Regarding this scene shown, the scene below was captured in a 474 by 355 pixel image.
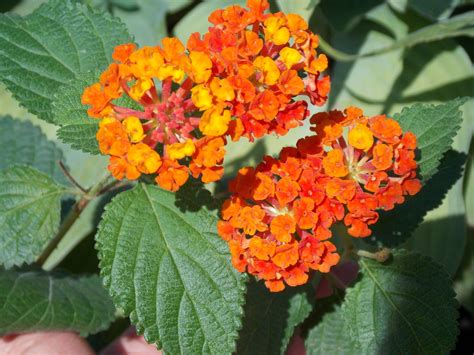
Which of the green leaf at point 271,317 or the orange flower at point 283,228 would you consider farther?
the green leaf at point 271,317

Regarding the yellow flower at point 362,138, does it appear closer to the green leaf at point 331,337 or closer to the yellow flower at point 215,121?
the yellow flower at point 215,121

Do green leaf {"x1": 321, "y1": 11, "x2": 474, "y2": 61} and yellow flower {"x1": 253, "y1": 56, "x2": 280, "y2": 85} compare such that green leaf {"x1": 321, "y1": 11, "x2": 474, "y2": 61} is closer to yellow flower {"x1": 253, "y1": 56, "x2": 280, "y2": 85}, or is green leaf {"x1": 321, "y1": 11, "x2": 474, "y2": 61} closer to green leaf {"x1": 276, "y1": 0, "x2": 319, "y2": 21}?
green leaf {"x1": 276, "y1": 0, "x2": 319, "y2": 21}

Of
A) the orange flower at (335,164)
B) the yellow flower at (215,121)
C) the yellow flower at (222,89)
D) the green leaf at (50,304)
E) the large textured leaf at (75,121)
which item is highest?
the yellow flower at (222,89)

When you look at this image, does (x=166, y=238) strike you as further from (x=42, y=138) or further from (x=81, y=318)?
(x=42, y=138)

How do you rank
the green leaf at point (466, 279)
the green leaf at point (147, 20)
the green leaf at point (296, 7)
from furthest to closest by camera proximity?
the green leaf at point (147, 20) → the green leaf at point (466, 279) → the green leaf at point (296, 7)

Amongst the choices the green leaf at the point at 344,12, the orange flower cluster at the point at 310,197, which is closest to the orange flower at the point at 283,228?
the orange flower cluster at the point at 310,197

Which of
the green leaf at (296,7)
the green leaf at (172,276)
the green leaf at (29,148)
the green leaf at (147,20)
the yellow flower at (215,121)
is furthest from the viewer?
the green leaf at (147,20)

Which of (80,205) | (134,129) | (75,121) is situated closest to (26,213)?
(80,205)
